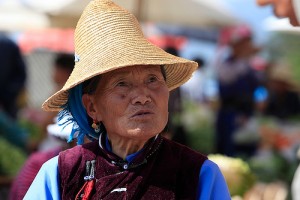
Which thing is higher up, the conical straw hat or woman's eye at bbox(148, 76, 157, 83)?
the conical straw hat

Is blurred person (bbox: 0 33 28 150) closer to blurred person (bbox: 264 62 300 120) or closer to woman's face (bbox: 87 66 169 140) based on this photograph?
blurred person (bbox: 264 62 300 120)

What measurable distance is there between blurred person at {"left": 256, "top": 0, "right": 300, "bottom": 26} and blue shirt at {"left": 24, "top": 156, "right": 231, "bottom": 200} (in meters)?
1.09

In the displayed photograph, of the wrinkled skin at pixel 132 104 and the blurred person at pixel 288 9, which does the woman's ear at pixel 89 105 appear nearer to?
the wrinkled skin at pixel 132 104

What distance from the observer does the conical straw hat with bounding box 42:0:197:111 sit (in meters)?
2.99

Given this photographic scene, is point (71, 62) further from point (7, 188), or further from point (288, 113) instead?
point (288, 113)

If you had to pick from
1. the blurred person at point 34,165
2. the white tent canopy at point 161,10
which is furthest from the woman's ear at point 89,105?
the white tent canopy at point 161,10

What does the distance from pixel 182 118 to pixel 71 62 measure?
2310 mm

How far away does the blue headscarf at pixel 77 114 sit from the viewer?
10.6ft

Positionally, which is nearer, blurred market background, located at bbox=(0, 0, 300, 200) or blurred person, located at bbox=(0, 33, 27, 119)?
blurred market background, located at bbox=(0, 0, 300, 200)

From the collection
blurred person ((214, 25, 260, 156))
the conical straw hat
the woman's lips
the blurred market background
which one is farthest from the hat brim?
blurred person ((214, 25, 260, 156))

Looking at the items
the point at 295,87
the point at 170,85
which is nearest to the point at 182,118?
the point at 295,87

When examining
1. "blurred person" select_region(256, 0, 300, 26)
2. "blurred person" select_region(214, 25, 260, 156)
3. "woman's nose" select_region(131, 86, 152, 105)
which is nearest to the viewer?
"woman's nose" select_region(131, 86, 152, 105)

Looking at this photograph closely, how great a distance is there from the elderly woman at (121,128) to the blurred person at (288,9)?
0.85 meters

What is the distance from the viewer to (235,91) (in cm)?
928
